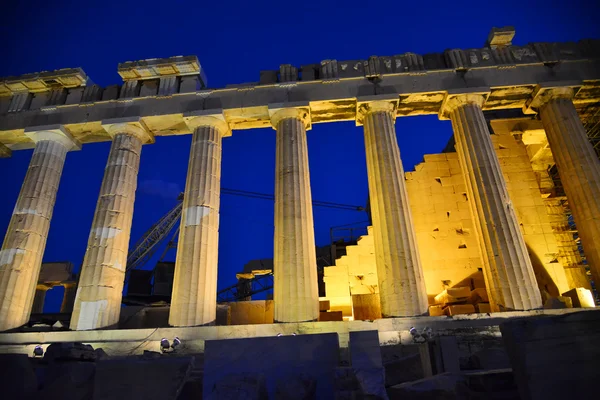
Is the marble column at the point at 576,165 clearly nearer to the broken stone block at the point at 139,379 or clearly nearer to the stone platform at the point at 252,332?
the stone platform at the point at 252,332

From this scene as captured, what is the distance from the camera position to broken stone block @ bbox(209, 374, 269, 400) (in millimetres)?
7738

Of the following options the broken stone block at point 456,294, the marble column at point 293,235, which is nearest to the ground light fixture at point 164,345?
the marble column at point 293,235

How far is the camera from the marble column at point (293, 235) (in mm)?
16938

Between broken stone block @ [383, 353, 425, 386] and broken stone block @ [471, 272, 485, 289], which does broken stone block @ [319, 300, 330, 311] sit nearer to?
broken stone block @ [471, 272, 485, 289]

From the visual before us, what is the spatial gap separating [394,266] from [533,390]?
1115 centimetres

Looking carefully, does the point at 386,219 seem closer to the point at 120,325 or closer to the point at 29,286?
the point at 120,325

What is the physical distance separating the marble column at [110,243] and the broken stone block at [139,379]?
10450mm

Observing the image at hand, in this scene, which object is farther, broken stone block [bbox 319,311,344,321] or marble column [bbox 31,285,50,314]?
marble column [bbox 31,285,50,314]

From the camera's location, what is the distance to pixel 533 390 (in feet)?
20.4

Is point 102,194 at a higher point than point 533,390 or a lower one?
higher

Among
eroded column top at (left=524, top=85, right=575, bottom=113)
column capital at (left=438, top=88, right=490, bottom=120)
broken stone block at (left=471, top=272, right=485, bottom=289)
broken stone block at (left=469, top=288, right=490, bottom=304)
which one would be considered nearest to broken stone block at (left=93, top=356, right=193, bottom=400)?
broken stone block at (left=469, top=288, right=490, bottom=304)

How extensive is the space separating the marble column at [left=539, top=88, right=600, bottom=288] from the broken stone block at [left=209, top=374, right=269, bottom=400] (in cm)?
1640

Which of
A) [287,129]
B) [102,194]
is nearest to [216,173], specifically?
[287,129]

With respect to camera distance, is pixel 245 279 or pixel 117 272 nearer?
pixel 117 272
